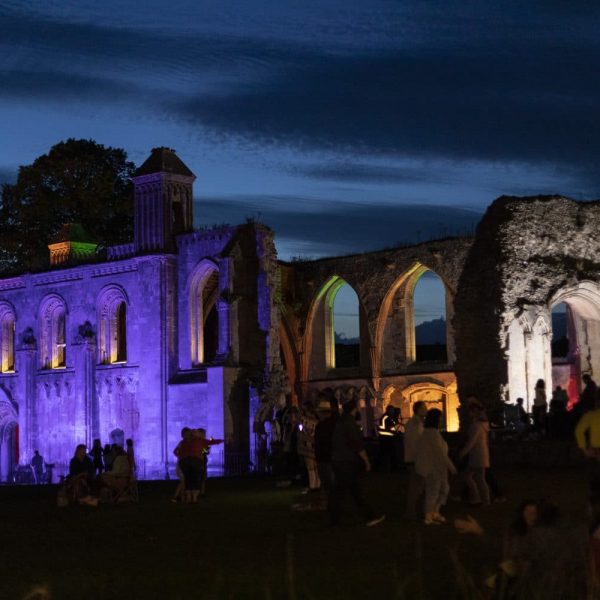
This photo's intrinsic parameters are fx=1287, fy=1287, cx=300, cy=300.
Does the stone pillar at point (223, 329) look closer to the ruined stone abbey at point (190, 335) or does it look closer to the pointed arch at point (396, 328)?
the ruined stone abbey at point (190, 335)

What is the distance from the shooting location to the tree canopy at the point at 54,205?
176ft

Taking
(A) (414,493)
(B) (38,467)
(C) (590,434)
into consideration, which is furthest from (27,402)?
(C) (590,434)

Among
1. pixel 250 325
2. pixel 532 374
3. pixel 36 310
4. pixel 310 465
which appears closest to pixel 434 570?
pixel 310 465

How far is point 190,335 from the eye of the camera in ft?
137

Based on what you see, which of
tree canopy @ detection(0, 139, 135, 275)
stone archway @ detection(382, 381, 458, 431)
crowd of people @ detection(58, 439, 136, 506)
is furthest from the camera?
tree canopy @ detection(0, 139, 135, 275)

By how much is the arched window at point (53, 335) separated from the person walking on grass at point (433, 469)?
100ft

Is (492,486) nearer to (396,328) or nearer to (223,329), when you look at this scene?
(223,329)

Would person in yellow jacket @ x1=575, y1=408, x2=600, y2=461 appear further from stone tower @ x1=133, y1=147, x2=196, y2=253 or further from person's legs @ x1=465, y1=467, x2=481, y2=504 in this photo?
stone tower @ x1=133, y1=147, x2=196, y2=253

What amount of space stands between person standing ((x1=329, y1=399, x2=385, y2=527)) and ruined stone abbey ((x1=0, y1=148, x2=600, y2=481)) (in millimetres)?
18329

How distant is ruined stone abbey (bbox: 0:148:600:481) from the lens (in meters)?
40.6

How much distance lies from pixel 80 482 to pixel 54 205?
31151 millimetres

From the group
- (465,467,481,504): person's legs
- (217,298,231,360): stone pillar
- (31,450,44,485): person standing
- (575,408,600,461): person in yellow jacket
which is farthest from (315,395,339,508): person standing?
(31,450,44,485): person standing

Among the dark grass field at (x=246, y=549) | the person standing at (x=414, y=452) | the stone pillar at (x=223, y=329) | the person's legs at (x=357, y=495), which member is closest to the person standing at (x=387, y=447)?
the dark grass field at (x=246, y=549)

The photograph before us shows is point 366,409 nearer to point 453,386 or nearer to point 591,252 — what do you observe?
point 453,386
